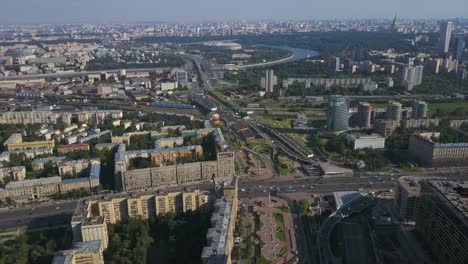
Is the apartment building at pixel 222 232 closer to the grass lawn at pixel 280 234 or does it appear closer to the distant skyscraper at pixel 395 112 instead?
the grass lawn at pixel 280 234

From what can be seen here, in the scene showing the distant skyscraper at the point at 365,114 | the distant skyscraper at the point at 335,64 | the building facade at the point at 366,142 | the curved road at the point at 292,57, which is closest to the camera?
the building facade at the point at 366,142

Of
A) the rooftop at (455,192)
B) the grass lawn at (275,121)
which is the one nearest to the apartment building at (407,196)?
the rooftop at (455,192)

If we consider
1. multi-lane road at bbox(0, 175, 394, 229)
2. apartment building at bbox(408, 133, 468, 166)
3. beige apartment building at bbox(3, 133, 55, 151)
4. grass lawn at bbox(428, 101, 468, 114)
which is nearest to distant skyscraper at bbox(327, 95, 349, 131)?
apartment building at bbox(408, 133, 468, 166)

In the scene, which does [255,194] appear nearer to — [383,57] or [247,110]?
[247,110]

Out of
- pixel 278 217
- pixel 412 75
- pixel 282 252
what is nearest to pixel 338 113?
pixel 278 217

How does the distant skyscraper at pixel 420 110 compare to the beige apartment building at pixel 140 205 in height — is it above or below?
above

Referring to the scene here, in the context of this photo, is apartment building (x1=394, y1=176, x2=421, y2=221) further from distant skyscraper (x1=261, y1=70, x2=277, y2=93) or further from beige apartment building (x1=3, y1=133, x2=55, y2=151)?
distant skyscraper (x1=261, y1=70, x2=277, y2=93)
